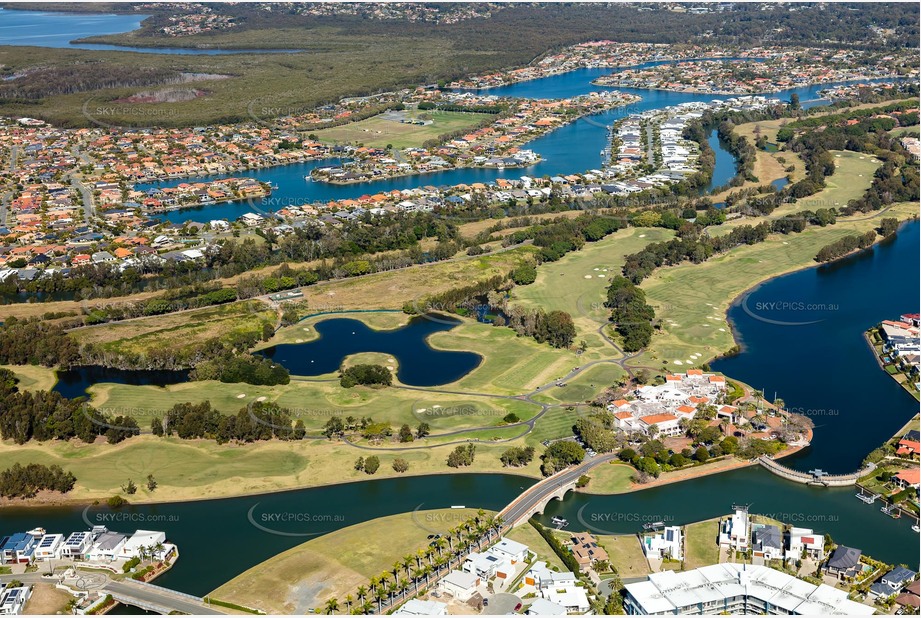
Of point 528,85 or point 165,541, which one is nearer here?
point 165,541

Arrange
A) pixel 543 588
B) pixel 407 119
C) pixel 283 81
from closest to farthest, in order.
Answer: pixel 543 588 → pixel 407 119 → pixel 283 81

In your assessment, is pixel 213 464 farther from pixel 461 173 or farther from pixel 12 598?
pixel 461 173

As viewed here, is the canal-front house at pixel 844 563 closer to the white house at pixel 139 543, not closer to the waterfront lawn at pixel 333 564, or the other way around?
the waterfront lawn at pixel 333 564

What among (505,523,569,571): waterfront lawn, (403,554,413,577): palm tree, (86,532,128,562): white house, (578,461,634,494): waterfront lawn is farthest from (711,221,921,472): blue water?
(86,532,128,562): white house

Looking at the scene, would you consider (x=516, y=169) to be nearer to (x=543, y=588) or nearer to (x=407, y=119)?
(x=407, y=119)

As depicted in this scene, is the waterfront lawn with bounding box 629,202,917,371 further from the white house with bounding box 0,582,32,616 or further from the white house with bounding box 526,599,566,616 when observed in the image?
the white house with bounding box 0,582,32,616

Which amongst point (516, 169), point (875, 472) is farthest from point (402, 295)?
point (516, 169)
